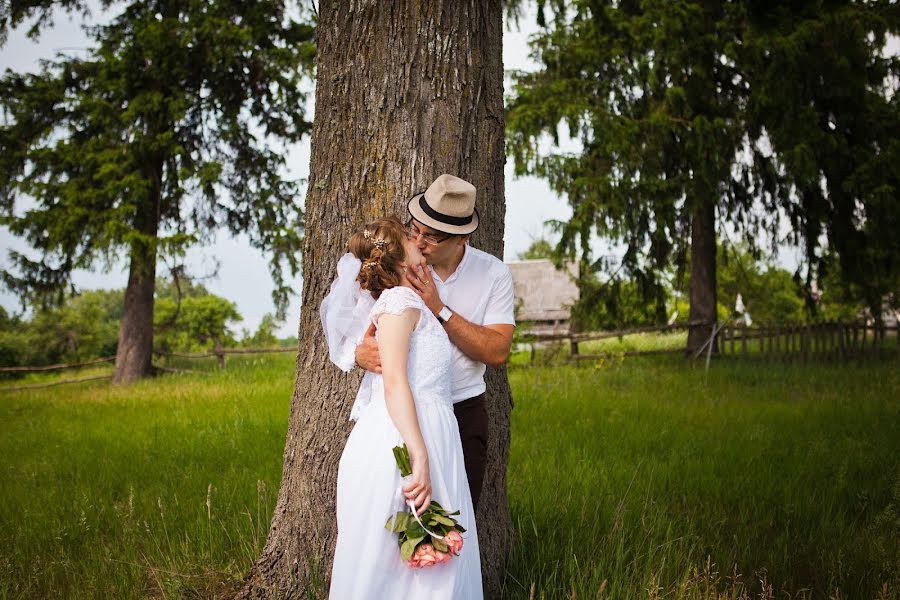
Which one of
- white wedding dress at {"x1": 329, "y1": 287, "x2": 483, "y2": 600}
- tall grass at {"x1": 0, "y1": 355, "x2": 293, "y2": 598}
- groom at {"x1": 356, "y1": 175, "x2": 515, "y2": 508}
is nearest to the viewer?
white wedding dress at {"x1": 329, "y1": 287, "x2": 483, "y2": 600}

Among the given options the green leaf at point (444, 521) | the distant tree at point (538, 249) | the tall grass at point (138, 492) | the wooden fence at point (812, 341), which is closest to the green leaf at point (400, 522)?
the green leaf at point (444, 521)

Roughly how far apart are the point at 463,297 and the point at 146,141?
537 inches

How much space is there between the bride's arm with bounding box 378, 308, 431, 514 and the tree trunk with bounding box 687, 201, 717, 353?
15.3m

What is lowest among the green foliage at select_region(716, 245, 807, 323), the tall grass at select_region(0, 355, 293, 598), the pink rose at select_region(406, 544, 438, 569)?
the tall grass at select_region(0, 355, 293, 598)

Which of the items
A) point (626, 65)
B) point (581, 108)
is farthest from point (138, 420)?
point (626, 65)

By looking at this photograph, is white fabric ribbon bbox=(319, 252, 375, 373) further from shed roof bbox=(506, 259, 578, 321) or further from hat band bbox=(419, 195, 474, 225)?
shed roof bbox=(506, 259, 578, 321)

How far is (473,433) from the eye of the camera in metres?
3.21

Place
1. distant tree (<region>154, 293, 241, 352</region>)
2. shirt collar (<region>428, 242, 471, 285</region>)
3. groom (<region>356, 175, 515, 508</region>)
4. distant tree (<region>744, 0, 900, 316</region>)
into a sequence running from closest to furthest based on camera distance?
groom (<region>356, 175, 515, 508</region>), shirt collar (<region>428, 242, 471, 285</region>), distant tree (<region>744, 0, 900, 316</region>), distant tree (<region>154, 293, 241, 352</region>)

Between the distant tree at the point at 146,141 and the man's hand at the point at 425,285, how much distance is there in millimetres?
13062

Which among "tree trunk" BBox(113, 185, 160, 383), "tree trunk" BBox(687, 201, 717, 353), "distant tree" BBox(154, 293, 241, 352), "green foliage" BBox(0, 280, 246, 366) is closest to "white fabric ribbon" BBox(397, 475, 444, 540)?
"tree trunk" BBox(113, 185, 160, 383)

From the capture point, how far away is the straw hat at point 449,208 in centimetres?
A: 295

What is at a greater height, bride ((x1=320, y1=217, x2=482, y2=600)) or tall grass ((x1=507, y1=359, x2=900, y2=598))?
bride ((x1=320, y1=217, x2=482, y2=600))

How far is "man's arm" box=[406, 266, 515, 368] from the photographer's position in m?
2.80

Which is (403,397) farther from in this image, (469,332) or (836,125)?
(836,125)
